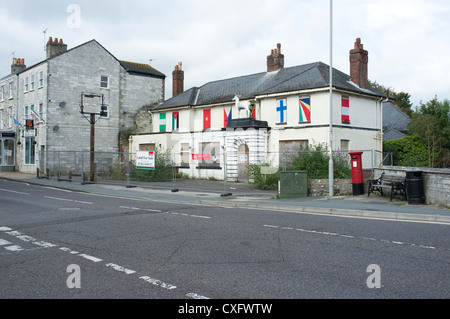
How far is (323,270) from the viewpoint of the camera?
5852 mm

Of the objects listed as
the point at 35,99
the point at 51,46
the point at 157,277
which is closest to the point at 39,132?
the point at 35,99

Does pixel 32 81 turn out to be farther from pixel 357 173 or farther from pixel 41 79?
pixel 357 173

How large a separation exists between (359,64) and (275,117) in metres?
7.52

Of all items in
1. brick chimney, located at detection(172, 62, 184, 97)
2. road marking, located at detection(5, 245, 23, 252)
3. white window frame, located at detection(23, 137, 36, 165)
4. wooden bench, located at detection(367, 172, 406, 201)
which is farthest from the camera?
brick chimney, located at detection(172, 62, 184, 97)

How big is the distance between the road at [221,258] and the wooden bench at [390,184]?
17.1 feet

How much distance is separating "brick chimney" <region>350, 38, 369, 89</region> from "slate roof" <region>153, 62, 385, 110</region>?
586mm

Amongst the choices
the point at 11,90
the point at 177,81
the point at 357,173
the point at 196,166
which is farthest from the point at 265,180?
the point at 11,90

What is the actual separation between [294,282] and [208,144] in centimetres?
2676

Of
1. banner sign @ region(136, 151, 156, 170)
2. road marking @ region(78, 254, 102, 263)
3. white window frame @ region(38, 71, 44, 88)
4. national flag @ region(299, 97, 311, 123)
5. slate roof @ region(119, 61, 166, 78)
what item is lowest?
road marking @ region(78, 254, 102, 263)

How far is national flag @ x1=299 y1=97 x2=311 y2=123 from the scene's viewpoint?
2707 centimetres

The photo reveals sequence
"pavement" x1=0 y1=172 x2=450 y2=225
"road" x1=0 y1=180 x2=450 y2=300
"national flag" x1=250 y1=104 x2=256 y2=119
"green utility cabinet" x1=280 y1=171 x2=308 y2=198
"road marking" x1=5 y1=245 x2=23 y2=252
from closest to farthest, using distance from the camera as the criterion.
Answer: "road" x1=0 y1=180 x2=450 y2=300 < "road marking" x1=5 y1=245 x2=23 y2=252 < "pavement" x1=0 y1=172 x2=450 y2=225 < "green utility cabinet" x1=280 y1=171 x2=308 y2=198 < "national flag" x1=250 y1=104 x2=256 y2=119

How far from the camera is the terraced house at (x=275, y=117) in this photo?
2686 centimetres

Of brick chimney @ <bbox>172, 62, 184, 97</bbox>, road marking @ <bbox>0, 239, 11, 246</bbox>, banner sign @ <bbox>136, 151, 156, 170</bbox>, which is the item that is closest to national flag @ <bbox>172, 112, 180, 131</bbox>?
brick chimney @ <bbox>172, 62, 184, 97</bbox>

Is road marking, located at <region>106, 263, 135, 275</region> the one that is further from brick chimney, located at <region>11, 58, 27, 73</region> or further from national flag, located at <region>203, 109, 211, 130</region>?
brick chimney, located at <region>11, 58, 27, 73</region>
